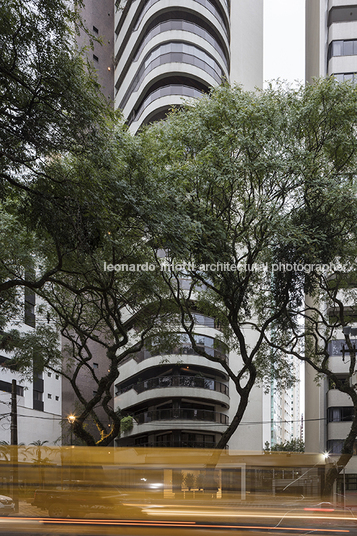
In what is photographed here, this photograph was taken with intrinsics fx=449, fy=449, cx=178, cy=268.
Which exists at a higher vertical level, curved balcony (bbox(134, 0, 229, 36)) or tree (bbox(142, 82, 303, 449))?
curved balcony (bbox(134, 0, 229, 36))

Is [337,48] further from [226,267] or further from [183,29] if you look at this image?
[226,267]

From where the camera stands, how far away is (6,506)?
773 centimetres

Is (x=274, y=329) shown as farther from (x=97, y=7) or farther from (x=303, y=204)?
(x=97, y=7)

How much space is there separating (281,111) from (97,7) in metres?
33.5

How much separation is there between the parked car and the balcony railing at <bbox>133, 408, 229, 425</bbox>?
752 inches

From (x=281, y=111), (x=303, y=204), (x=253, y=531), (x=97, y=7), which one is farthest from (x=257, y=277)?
(x=97, y=7)

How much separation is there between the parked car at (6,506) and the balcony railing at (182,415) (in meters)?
19.1

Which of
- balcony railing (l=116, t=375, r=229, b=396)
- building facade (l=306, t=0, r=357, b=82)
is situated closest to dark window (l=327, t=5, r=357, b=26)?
building facade (l=306, t=0, r=357, b=82)

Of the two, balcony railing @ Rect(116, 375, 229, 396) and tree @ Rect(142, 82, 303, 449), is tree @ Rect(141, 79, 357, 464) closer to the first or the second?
tree @ Rect(142, 82, 303, 449)

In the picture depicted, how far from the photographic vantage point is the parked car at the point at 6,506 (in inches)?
294

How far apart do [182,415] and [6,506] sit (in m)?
20.2

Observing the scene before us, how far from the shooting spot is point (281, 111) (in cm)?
1427

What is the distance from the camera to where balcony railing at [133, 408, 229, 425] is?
89.0ft

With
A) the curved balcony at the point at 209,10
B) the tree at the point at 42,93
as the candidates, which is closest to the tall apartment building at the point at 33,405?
the tree at the point at 42,93
